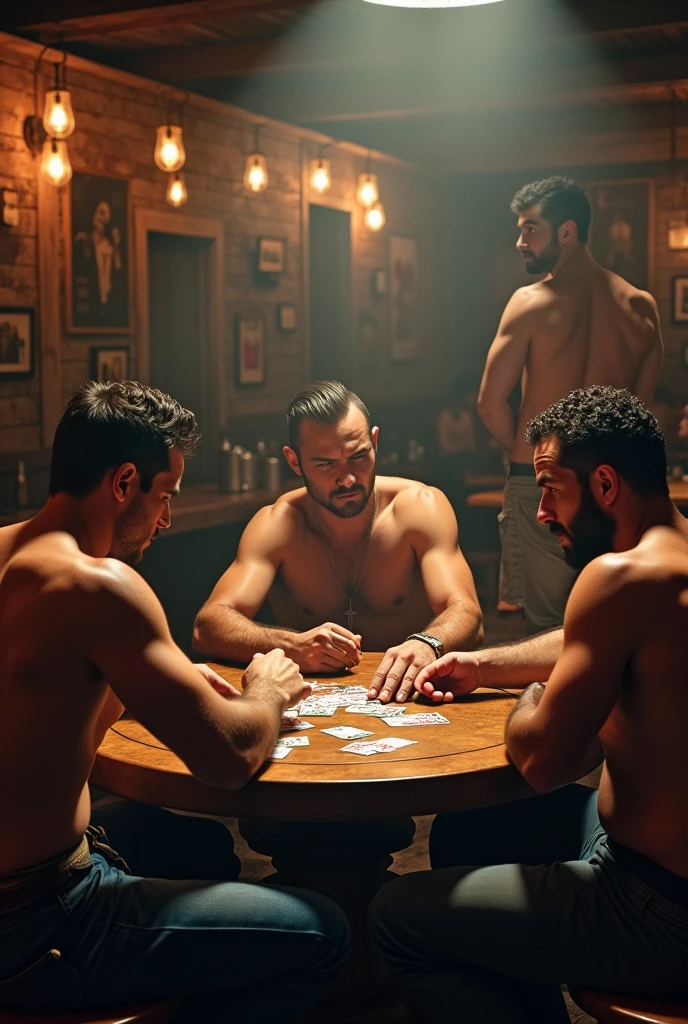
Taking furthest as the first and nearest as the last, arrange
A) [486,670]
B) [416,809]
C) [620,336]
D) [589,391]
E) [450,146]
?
1. [450,146]
2. [620,336]
3. [486,670]
4. [589,391]
5. [416,809]

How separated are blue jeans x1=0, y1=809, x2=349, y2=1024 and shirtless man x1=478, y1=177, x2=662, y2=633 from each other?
2.90m

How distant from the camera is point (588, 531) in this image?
230cm

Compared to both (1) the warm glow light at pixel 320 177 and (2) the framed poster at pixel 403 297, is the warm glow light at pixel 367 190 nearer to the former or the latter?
(1) the warm glow light at pixel 320 177

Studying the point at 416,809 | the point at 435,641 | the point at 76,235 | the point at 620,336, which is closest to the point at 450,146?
the point at 76,235

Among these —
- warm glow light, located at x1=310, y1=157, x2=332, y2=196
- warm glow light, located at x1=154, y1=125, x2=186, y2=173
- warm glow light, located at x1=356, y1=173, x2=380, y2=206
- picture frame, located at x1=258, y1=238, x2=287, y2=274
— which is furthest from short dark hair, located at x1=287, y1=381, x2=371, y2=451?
warm glow light, located at x1=356, y1=173, x2=380, y2=206

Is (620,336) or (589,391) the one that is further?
(620,336)

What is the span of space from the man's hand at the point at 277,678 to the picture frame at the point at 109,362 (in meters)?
4.63

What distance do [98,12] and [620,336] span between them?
3024 mm

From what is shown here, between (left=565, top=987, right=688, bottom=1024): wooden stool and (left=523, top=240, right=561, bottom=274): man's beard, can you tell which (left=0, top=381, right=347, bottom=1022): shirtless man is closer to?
(left=565, top=987, right=688, bottom=1024): wooden stool

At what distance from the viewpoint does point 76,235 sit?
694 centimetres

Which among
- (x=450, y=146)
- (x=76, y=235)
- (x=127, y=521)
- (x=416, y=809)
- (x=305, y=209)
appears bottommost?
(x=416, y=809)

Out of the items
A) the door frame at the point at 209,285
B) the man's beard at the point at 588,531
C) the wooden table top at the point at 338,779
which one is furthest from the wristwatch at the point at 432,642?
the door frame at the point at 209,285

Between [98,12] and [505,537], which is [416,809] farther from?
[98,12]

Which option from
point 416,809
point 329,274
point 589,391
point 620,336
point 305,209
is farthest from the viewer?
point 329,274
